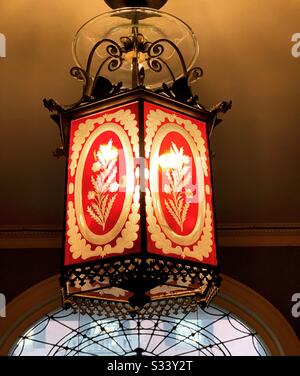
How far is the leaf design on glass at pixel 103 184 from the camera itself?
5.91 ft

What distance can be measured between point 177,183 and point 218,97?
5.02 feet

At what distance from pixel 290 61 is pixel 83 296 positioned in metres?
1.73

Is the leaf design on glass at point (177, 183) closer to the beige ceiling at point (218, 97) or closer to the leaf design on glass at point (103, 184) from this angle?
the leaf design on glass at point (103, 184)

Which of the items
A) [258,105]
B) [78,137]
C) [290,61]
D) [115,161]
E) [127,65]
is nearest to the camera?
[115,161]

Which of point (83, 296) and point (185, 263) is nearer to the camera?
point (185, 263)

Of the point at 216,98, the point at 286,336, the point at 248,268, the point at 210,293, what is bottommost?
the point at 210,293

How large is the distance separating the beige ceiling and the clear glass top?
1.44 ft

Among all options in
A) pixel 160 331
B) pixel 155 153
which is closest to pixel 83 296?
pixel 155 153

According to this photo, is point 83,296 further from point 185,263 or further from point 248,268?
point 248,268

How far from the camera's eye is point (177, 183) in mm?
1843

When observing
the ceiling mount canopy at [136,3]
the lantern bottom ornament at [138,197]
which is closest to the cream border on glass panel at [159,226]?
the lantern bottom ornament at [138,197]

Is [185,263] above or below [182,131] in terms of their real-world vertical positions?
below

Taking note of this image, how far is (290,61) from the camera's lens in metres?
3.10

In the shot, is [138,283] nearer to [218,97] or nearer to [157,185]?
[157,185]
